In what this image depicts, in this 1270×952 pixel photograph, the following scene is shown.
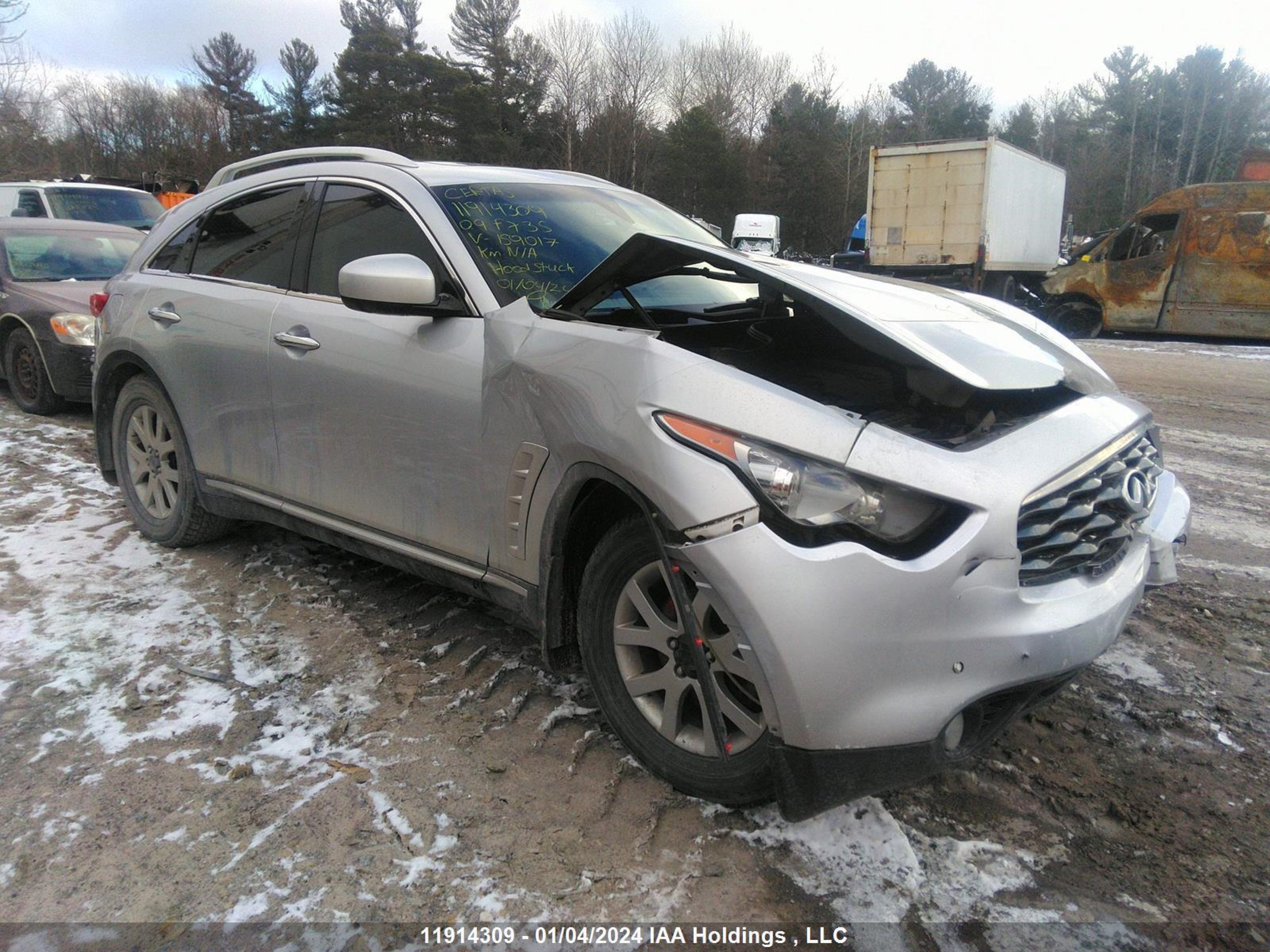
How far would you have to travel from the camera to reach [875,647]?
1992 mm

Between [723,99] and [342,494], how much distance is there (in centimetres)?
5031

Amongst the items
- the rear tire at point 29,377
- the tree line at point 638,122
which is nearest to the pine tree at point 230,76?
the tree line at point 638,122

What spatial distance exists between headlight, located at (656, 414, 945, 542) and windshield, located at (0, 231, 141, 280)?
26.3 feet

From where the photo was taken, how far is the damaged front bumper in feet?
6.53

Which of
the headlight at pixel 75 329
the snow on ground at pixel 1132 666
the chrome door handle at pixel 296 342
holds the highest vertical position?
the chrome door handle at pixel 296 342

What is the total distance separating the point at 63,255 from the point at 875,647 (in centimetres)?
900

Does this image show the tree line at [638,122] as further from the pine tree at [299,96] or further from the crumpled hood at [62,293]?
the crumpled hood at [62,293]

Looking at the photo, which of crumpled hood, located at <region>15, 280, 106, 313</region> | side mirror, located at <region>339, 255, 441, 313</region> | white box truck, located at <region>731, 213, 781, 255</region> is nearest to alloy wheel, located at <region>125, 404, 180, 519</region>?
side mirror, located at <region>339, 255, 441, 313</region>

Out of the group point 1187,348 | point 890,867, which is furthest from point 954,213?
point 890,867

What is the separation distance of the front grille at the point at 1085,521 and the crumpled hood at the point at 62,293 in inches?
302

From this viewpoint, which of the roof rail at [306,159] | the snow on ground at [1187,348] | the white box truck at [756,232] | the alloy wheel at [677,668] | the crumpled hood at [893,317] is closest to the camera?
the alloy wheel at [677,668]

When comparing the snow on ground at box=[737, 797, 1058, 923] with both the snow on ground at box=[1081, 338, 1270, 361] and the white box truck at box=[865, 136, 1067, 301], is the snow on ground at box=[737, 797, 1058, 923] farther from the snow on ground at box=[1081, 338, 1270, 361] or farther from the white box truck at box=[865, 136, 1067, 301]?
the white box truck at box=[865, 136, 1067, 301]

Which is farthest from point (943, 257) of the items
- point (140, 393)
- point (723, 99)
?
point (723, 99)

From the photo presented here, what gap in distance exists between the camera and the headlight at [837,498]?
6.77 feet
